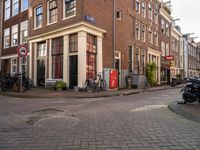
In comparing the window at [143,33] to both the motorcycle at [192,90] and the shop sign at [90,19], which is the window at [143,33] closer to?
the shop sign at [90,19]

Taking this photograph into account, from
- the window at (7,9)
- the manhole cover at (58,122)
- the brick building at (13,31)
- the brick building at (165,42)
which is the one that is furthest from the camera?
the brick building at (165,42)

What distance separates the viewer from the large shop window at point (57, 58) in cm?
1633

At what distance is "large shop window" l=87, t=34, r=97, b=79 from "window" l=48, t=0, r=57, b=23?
3.71 m

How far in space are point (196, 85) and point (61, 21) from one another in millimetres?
11161

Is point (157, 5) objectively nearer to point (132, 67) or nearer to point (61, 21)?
point (132, 67)

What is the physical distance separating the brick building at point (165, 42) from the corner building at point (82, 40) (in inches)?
315

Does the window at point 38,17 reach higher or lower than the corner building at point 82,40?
higher

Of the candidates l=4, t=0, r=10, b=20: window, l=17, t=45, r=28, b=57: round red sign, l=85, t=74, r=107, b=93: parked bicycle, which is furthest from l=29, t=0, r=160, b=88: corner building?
l=4, t=0, r=10, b=20: window

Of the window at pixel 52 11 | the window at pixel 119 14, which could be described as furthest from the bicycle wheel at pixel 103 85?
the window at pixel 119 14

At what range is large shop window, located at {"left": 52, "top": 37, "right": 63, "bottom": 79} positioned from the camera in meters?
16.3

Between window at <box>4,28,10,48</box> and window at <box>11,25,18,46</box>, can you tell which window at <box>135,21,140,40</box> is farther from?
window at <box>4,28,10,48</box>

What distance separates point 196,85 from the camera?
328 inches

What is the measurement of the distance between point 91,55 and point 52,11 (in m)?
5.38

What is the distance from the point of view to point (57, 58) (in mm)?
16656
